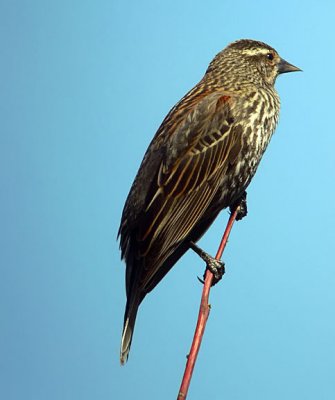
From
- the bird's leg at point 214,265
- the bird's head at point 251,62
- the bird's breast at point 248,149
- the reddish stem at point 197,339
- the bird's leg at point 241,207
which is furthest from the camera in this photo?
the bird's head at point 251,62

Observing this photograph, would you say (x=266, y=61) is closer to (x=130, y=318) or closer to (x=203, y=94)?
(x=203, y=94)

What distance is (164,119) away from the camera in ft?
21.7

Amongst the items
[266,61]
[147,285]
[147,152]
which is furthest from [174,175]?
[266,61]

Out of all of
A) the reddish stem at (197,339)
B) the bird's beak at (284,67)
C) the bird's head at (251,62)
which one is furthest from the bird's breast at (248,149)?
the reddish stem at (197,339)

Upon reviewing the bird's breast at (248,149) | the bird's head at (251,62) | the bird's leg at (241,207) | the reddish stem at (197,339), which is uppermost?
A: the bird's head at (251,62)

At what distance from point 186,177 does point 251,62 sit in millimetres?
1665

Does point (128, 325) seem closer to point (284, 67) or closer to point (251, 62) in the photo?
point (251, 62)

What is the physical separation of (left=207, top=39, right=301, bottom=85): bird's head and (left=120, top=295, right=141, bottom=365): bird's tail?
91.3 inches

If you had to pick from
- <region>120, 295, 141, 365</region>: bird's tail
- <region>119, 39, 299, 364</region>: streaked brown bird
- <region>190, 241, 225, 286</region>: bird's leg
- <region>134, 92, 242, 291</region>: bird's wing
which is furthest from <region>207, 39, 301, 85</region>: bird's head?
<region>120, 295, 141, 365</region>: bird's tail

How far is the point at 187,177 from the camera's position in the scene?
6289 millimetres

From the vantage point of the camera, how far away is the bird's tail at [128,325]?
18.9ft

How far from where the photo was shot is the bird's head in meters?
7.23

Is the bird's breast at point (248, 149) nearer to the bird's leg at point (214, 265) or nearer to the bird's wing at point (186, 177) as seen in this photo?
the bird's wing at point (186, 177)

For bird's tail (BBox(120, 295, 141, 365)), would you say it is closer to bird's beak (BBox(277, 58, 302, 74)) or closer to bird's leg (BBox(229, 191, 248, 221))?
bird's leg (BBox(229, 191, 248, 221))
